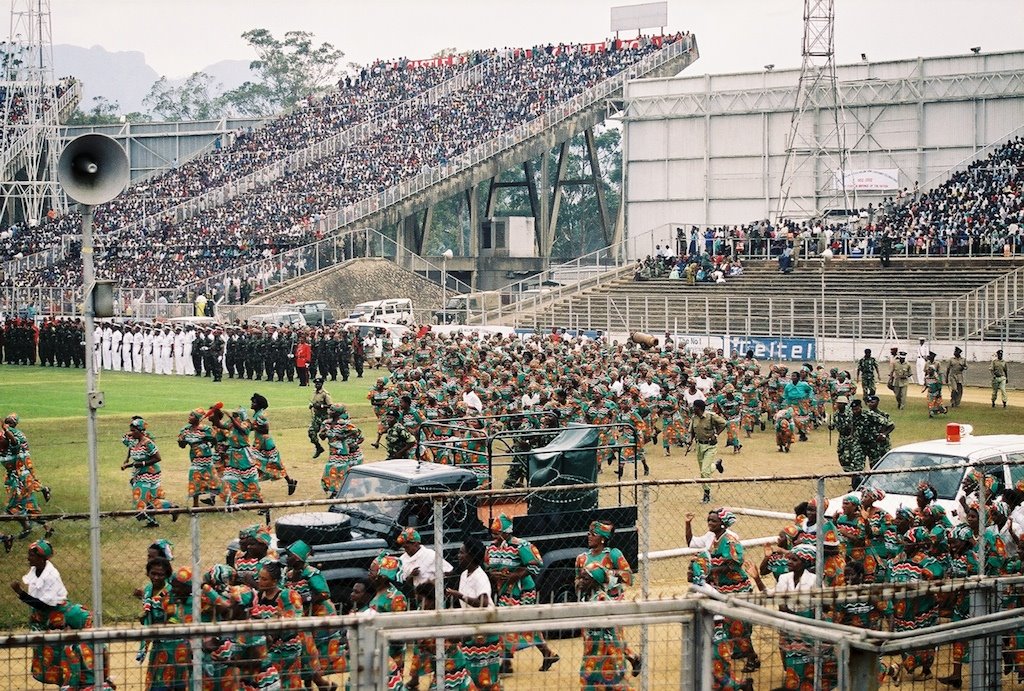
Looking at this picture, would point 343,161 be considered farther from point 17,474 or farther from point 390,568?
point 390,568

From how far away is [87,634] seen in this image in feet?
18.1

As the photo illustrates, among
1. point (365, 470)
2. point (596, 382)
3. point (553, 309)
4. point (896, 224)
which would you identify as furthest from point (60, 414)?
point (896, 224)

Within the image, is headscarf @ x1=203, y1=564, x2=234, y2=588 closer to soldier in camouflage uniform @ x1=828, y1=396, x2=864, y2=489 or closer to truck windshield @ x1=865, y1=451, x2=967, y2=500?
truck windshield @ x1=865, y1=451, x2=967, y2=500

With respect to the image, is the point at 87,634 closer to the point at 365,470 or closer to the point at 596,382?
the point at 365,470

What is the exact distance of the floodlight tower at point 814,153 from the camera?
50.7 metres

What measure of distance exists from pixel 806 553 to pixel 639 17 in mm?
60321

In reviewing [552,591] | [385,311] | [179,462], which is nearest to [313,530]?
[552,591]

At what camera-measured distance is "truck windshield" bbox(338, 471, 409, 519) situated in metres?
11.9

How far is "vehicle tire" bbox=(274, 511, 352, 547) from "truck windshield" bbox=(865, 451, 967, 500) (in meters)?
6.03

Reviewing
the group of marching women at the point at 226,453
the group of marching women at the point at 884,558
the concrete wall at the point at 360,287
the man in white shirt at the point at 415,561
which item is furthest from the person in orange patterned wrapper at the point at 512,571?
the concrete wall at the point at 360,287

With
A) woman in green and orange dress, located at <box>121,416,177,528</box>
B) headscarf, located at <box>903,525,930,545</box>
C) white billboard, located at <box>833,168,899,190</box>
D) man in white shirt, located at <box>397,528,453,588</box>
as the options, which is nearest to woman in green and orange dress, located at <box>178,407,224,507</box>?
woman in green and orange dress, located at <box>121,416,177,528</box>

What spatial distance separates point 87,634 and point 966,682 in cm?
588

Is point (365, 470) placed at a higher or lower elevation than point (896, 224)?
lower

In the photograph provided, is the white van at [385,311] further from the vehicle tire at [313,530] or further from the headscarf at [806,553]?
the headscarf at [806,553]
